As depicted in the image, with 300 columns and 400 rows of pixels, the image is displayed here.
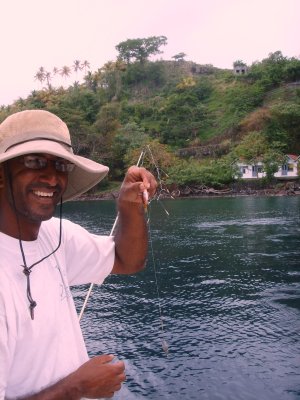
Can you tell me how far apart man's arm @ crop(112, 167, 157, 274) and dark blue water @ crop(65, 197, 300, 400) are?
647 centimetres

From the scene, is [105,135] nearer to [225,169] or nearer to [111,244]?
[225,169]

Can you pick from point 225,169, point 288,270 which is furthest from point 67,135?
point 225,169

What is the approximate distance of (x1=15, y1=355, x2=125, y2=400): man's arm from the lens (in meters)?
1.73

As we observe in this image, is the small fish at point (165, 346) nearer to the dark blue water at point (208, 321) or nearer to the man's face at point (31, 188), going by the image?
the dark blue water at point (208, 321)

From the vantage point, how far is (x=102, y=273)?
238 centimetres

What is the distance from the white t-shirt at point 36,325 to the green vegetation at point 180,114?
52676 mm

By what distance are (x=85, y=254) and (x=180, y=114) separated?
228 ft

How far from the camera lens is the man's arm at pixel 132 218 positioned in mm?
2350

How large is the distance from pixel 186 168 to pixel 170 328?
45.7m

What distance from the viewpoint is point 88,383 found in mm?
1763

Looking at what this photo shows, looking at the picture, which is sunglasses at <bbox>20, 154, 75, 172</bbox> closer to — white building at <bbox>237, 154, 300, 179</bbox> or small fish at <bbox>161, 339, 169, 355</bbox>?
small fish at <bbox>161, 339, 169, 355</bbox>

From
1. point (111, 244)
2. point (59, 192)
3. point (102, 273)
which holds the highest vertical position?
point (59, 192)

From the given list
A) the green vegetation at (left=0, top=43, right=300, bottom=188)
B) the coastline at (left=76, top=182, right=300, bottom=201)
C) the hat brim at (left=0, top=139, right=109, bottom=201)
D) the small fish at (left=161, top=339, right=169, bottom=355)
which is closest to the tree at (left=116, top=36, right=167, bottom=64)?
the green vegetation at (left=0, top=43, right=300, bottom=188)

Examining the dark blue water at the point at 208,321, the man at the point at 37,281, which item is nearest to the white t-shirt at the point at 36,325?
the man at the point at 37,281
